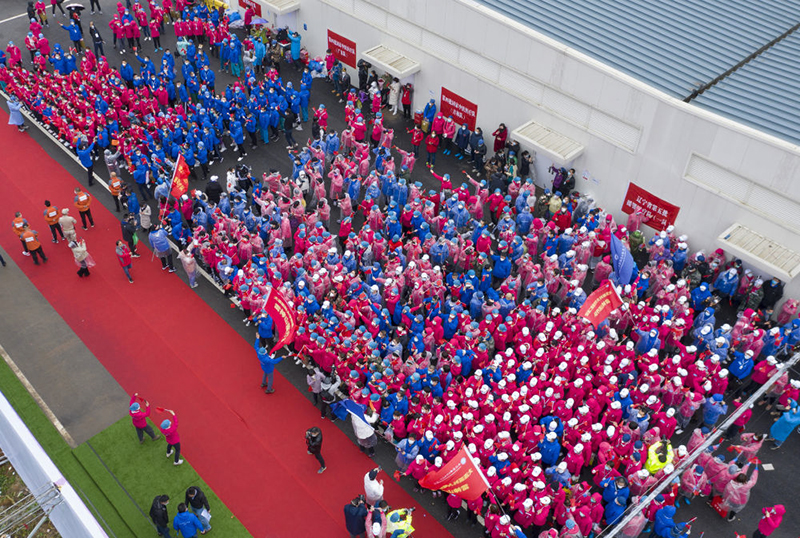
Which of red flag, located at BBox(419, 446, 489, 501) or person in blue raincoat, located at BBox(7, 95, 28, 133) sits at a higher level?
red flag, located at BBox(419, 446, 489, 501)

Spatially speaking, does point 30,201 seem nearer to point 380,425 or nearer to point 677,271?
point 380,425

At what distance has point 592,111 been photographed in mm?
24156

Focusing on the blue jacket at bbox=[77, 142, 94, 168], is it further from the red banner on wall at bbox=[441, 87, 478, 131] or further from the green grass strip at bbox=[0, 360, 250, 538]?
the red banner on wall at bbox=[441, 87, 478, 131]

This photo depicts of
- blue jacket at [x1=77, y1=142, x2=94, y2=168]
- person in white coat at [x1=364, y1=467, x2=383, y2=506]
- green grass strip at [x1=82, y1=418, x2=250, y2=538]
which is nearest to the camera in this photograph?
person in white coat at [x1=364, y1=467, x2=383, y2=506]

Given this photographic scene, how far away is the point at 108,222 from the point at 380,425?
13.1 metres

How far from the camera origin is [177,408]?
19.4 meters

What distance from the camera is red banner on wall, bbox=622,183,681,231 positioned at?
23487 millimetres

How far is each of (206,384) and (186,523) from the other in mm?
4920

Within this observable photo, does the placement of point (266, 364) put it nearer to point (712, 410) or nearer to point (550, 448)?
point (550, 448)

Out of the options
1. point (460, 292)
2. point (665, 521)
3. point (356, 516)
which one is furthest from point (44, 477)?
point (665, 521)

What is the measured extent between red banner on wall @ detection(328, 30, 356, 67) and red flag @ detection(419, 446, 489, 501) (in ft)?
69.2

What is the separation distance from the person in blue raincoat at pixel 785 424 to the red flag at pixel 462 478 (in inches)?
329

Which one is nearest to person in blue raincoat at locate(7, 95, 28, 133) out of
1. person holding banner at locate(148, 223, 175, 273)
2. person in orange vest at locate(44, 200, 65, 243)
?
person in orange vest at locate(44, 200, 65, 243)

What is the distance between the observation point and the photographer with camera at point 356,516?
51.3ft
